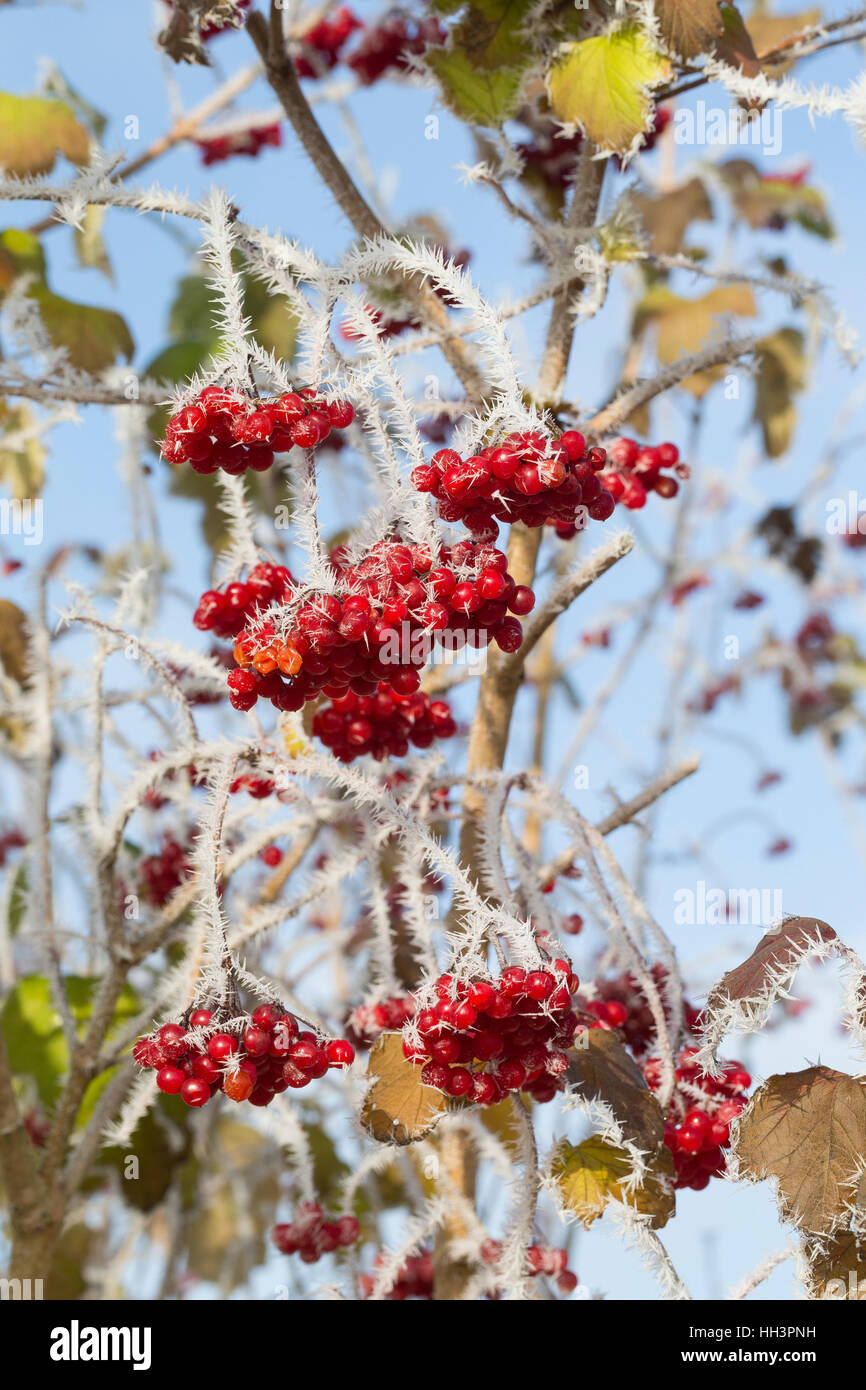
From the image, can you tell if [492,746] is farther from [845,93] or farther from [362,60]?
[362,60]

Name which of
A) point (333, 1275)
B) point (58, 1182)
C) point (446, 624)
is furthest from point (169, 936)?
point (446, 624)

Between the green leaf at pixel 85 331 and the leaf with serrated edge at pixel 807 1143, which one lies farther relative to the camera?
the green leaf at pixel 85 331

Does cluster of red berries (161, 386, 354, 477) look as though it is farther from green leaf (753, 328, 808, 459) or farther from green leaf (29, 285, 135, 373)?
green leaf (753, 328, 808, 459)

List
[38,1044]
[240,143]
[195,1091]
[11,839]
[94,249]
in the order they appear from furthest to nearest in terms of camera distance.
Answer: [11,839]
[240,143]
[94,249]
[38,1044]
[195,1091]

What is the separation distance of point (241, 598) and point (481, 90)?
2.65 ft

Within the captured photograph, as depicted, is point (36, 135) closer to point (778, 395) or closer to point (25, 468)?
point (25, 468)

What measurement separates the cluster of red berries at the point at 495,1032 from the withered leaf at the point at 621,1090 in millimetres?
43

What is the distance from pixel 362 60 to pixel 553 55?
49.1 inches

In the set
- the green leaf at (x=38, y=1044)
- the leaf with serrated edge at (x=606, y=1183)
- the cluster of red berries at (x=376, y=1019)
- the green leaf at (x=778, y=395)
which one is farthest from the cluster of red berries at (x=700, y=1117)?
the green leaf at (x=778, y=395)

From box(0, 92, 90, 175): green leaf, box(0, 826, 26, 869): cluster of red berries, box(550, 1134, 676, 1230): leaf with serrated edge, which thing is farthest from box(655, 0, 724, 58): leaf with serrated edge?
box(0, 826, 26, 869): cluster of red berries

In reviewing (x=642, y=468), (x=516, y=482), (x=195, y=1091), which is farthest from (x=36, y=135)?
(x=195, y=1091)

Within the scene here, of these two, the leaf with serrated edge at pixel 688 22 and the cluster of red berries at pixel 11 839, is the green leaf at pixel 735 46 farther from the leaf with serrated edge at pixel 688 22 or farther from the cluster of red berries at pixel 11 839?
the cluster of red berries at pixel 11 839

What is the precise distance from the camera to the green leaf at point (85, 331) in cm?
209

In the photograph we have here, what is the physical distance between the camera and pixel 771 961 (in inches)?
47.8
